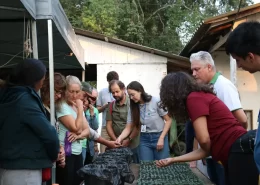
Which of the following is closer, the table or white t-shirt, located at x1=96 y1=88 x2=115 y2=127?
the table

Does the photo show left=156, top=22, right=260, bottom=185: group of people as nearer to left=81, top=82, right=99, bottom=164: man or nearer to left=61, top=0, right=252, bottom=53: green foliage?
left=81, top=82, right=99, bottom=164: man

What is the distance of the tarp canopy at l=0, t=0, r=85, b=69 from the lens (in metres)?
3.90

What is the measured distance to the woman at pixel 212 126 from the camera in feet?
9.90

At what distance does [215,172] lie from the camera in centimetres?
426

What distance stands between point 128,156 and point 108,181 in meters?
1.29

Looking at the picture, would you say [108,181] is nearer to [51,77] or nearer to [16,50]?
[51,77]

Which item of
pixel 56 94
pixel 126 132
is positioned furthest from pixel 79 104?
pixel 126 132

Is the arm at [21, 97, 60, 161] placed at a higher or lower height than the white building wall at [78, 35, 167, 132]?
lower

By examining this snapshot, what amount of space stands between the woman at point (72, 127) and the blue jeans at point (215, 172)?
4.35 feet

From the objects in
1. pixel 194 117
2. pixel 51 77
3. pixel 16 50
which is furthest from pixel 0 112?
pixel 16 50

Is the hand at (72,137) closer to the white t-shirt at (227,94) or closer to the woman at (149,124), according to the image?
the woman at (149,124)

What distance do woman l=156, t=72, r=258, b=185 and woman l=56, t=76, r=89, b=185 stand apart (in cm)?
147

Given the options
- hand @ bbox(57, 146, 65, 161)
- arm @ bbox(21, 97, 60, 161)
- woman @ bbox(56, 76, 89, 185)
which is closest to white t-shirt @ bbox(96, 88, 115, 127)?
woman @ bbox(56, 76, 89, 185)

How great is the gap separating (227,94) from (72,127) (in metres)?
1.53
